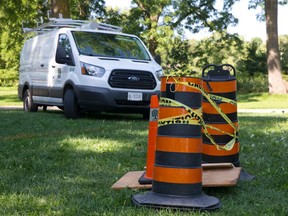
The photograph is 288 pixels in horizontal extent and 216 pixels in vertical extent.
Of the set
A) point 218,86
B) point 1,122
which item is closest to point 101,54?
point 1,122

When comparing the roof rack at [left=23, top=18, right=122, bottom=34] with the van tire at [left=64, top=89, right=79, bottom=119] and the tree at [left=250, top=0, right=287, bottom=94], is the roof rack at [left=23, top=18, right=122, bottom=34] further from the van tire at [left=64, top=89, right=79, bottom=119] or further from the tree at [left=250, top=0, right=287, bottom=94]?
the tree at [left=250, top=0, right=287, bottom=94]

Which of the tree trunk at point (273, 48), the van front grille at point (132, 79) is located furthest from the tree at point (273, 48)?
the van front grille at point (132, 79)

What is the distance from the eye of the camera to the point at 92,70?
10.5 metres

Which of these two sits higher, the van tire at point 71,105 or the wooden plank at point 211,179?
the van tire at point 71,105

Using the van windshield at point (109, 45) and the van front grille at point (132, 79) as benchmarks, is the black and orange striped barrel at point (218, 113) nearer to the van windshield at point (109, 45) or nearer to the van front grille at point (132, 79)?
the van front grille at point (132, 79)

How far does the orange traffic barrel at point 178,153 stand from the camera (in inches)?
140

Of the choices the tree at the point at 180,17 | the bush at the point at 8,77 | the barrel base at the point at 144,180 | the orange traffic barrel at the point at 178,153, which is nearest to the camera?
the orange traffic barrel at the point at 178,153

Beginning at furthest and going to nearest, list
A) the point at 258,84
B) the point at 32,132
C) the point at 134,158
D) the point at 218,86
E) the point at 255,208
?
the point at 258,84, the point at 32,132, the point at 134,158, the point at 218,86, the point at 255,208

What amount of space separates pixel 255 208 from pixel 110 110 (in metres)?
7.34

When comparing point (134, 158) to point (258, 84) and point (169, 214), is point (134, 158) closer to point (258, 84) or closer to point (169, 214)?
point (169, 214)

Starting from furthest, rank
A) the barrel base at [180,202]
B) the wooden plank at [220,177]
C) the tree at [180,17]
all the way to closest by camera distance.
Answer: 1. the tree at [180,17]
2. the wooden plank at [220,177]
3. the barrel base at [180,202]

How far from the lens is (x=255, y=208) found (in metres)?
3.54

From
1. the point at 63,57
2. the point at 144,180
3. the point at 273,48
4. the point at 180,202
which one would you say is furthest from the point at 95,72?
the point at 273,48

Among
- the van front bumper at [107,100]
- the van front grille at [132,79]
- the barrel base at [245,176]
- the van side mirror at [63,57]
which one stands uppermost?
the van side mirror at [63,57]
